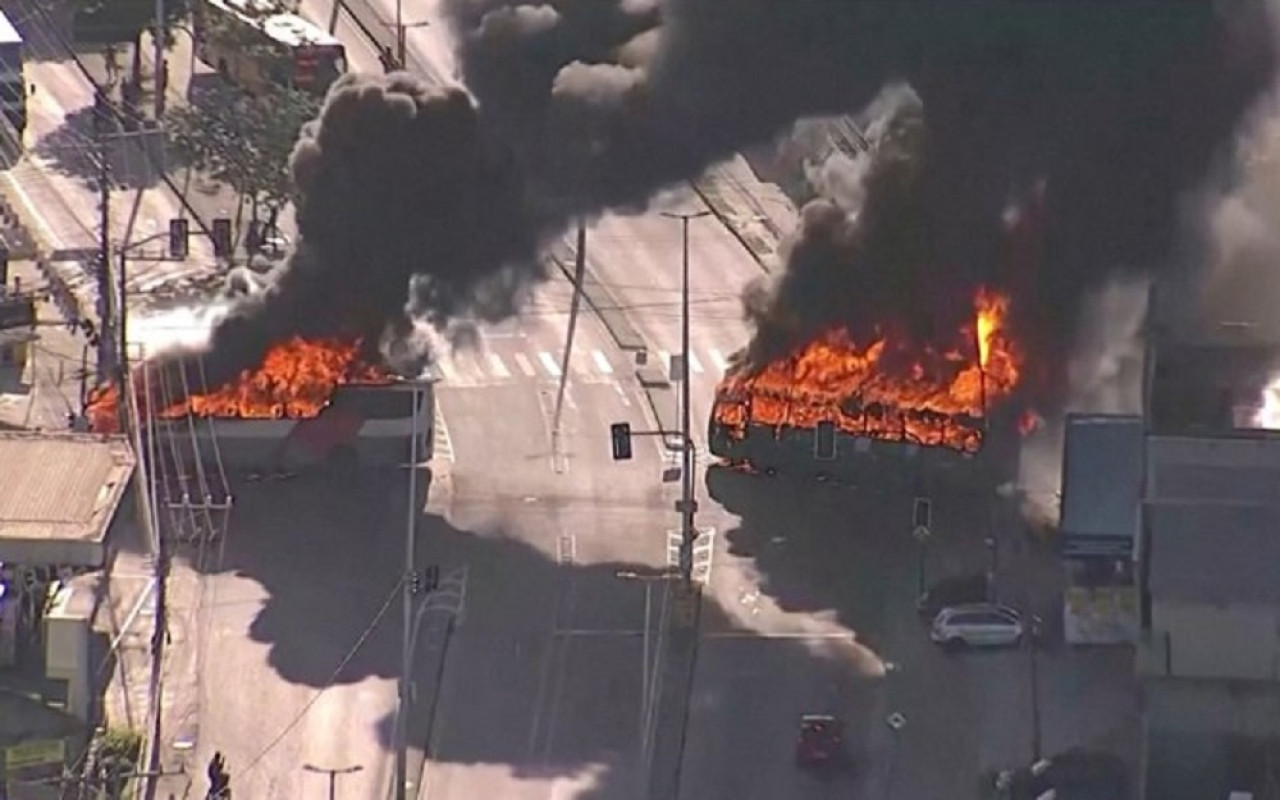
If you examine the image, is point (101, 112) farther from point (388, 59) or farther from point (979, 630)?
point (979, 630)

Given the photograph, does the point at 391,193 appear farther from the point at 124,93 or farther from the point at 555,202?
the point at 124,93

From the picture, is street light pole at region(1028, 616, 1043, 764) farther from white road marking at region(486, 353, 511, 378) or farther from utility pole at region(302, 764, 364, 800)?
white road marking at region(486, 353, 511, 378)

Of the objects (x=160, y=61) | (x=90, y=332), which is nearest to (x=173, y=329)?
(x=90, y=332)

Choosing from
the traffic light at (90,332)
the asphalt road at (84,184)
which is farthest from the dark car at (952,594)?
the asphalt road at (84,184)

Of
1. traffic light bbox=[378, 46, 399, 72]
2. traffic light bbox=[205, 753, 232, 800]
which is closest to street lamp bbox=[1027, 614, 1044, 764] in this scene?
traffic light bbox=[205, 753, 232, 800]

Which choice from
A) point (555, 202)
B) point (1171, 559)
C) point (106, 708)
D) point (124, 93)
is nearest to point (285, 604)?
point (106, 708)
